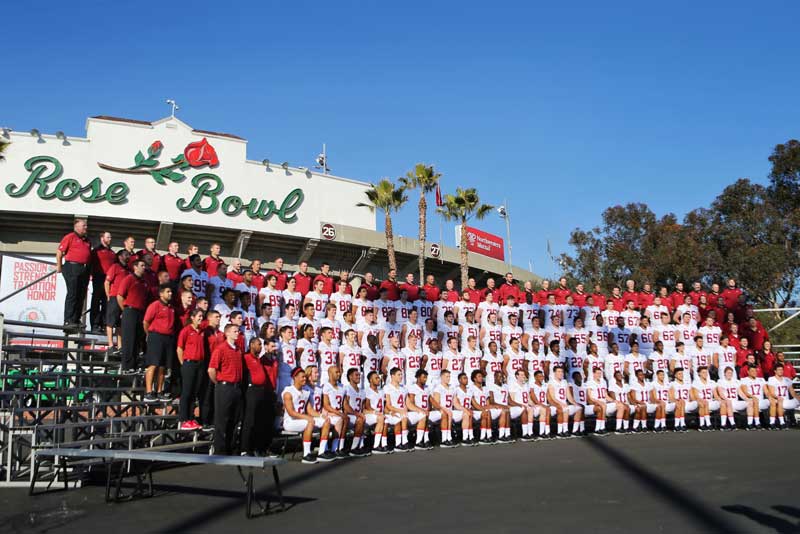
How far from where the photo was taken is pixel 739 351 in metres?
17.9

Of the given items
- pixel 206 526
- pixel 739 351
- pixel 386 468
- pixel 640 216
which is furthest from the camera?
pixel 640 216

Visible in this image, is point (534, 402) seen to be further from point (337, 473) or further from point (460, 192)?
point (460, 192)

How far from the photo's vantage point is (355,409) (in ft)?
42.2

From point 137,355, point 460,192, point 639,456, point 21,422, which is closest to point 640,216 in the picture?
point 460,192

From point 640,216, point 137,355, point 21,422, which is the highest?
point 640,216

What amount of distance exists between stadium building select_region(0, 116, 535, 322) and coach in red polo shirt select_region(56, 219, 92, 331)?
22209 millimetres

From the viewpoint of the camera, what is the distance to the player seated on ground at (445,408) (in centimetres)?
1380

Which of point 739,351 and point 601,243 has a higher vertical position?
point 601,243

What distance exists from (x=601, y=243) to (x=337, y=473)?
34.5 meters

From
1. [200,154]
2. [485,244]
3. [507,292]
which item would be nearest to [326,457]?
[507,292]

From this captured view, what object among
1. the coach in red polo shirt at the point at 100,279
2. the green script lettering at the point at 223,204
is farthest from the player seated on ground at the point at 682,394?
the green script lettering at the point at 223,204

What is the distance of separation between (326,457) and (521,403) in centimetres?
511

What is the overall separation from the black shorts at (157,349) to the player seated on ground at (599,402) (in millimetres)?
9295

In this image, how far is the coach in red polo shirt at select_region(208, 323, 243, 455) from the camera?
34.7 feet
